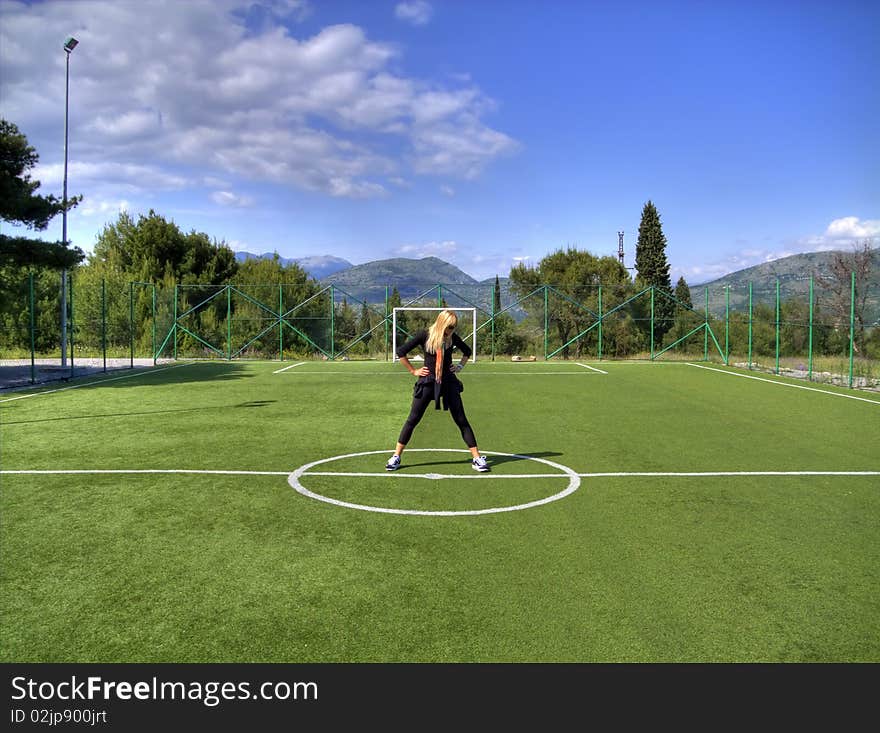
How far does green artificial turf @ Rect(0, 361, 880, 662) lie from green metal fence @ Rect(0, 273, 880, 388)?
20.1m

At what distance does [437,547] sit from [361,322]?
27.1 metres

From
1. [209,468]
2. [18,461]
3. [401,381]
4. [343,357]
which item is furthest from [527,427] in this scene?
[343,357]

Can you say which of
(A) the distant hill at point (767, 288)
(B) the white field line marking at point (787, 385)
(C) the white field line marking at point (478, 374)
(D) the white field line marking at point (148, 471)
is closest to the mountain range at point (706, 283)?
(A) the distant hill at point (767, 288)

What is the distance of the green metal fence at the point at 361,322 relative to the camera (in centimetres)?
3081

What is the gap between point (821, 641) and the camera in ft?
12.3

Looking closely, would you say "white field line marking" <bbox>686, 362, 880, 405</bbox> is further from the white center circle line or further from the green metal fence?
the white center circle line

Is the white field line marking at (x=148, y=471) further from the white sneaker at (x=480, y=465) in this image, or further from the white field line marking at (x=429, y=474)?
the white sneaker at (x=480, y=465)

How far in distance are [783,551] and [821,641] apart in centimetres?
153

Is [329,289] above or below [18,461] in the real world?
above

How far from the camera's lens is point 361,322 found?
32.0 m

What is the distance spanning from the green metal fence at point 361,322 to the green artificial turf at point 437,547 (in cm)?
2010

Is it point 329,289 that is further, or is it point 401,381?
point 329,289

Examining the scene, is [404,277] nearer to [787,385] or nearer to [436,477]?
[787,385]
